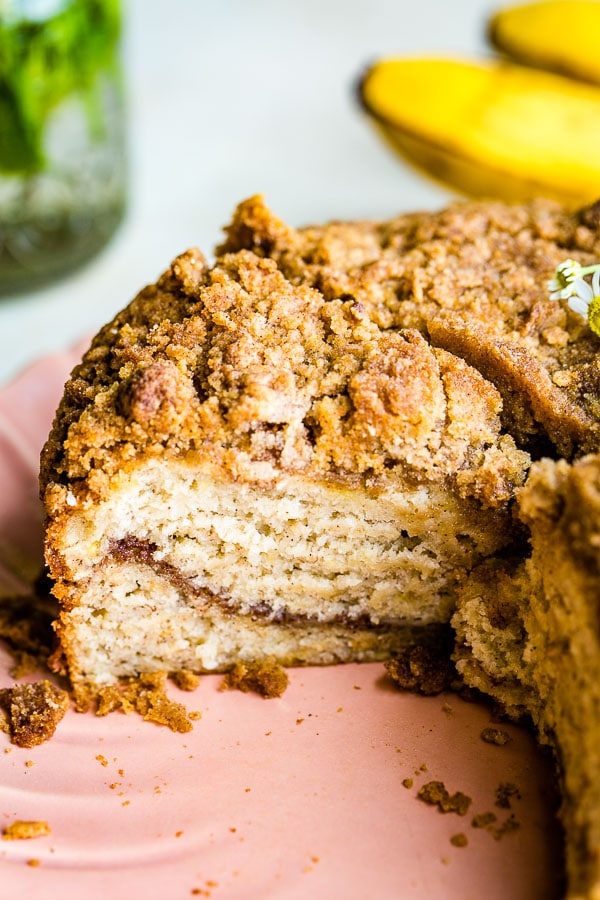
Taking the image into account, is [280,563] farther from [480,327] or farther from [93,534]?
[480,327]

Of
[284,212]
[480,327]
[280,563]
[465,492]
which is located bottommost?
[284,212]

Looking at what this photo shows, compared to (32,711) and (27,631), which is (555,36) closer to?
(27,631)

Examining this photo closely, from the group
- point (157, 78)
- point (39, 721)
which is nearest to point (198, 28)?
point (157, 78)

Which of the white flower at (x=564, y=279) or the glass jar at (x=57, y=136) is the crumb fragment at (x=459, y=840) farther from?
the glass jar at (x=57, y=136)

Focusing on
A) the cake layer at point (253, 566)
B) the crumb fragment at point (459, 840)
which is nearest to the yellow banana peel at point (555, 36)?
the cake layer at point (253, 566)

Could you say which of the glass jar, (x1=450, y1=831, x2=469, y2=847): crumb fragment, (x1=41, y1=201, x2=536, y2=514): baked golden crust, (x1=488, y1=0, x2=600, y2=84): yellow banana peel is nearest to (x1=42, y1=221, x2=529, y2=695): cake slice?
(x1=41, y1=201, x2=536, y2=514): baked golden crust

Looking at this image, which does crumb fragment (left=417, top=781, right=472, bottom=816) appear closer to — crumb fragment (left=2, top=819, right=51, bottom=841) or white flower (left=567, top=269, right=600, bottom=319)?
crumb fragment (left=2, top=819, right=51, bottom=841)
